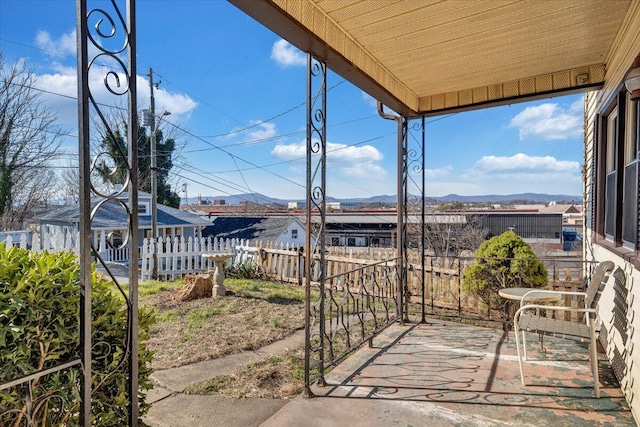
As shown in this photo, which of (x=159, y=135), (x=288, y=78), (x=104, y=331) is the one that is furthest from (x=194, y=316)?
(x=288, y=78)

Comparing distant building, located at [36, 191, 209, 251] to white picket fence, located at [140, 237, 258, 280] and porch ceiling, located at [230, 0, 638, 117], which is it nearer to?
white picket fence, located at [140, 237, 258, 280]

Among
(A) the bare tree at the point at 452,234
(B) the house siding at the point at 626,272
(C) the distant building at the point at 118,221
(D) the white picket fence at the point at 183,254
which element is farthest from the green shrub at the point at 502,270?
(C) the distant building at the point at 118,221

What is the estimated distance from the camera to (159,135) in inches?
666

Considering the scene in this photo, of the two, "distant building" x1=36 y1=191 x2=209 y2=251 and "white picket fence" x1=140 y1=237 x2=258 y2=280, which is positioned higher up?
"distant building" x1=36 y1=191 x2=209 y2=251

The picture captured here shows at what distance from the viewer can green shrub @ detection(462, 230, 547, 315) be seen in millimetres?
4656

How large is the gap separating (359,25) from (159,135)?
16.6m

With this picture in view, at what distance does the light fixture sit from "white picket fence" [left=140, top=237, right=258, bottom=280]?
285 inches

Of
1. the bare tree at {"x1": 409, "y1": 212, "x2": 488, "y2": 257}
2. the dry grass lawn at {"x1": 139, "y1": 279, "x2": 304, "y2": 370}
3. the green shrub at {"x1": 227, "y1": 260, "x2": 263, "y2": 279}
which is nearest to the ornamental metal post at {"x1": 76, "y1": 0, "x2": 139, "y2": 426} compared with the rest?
the dry grass lawn at {"x1": 139, "y1": 279, "x2": 304, "y2": 370}

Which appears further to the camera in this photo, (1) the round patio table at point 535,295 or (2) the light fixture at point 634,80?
(1) the round patio table at point 535,295

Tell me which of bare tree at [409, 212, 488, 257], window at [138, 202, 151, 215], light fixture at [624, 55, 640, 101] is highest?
light fixture at [624, 55, 640, 101]

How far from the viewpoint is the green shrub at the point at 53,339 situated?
133 centimetres

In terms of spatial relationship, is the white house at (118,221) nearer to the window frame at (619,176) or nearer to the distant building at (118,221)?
the distant building at (118,221)

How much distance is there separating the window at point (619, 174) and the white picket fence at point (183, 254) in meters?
6.52

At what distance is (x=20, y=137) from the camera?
10.8 m
